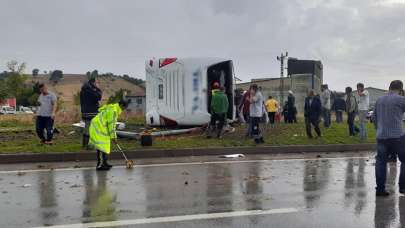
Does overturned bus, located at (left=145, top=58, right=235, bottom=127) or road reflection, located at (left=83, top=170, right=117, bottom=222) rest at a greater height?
overturned bus, located at (left=145, top=58, right=235, bottom=127)

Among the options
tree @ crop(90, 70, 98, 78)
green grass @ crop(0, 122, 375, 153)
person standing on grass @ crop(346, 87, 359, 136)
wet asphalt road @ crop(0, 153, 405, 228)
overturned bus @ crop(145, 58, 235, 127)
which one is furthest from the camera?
overturned bus @ crop(145, 58, 235, 127)

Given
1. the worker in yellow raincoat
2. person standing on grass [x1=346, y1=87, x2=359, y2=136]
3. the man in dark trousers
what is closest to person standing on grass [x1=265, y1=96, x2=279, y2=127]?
person standing on grass [x1=346, y1=87, x2=359, y2=136]

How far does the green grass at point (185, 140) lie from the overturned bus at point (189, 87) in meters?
1.02

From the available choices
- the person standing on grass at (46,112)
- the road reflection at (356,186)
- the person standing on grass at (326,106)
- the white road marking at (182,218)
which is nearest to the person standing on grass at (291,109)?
the person standing on grass at (326,106)

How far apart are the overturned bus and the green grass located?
1020 mm

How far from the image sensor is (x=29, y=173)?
9.62m

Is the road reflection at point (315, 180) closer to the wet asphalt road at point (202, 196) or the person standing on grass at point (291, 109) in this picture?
the wet asphalt road at point (202, 196)

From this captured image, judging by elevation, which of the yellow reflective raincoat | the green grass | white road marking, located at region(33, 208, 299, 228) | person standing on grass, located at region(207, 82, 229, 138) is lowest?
white road marking, located at region(33, 208, 299, 228)

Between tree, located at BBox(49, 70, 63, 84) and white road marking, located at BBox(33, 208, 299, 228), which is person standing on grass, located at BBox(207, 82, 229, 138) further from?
tree, located at BBox(49, 70, 63, 84)

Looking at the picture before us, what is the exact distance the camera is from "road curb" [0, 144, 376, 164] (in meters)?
11.4

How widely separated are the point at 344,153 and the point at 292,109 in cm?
732

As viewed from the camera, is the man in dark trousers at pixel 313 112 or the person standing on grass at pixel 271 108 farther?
the person standing on grass at pixel 271 108

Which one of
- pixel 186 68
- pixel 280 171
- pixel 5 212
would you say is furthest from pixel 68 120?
pixel 5 212

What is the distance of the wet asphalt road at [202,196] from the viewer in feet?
19.6
